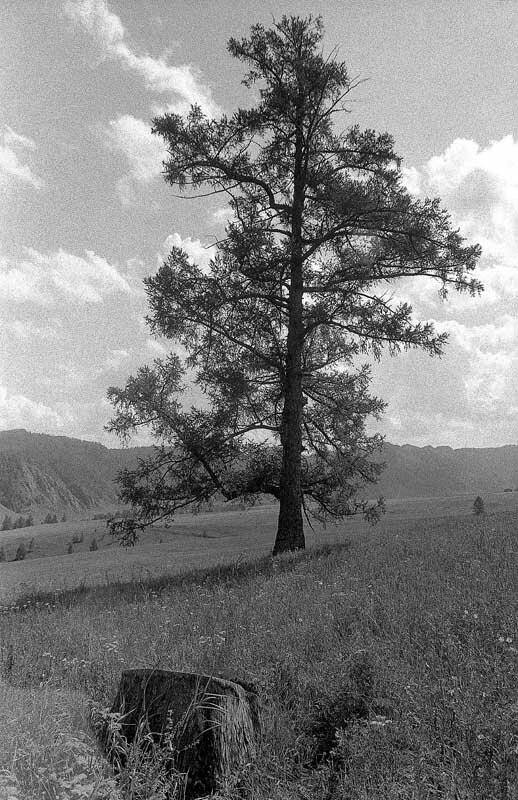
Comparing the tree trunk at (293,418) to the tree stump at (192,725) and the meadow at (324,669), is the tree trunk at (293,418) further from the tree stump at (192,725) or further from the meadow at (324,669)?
the tree stump at (192,725)

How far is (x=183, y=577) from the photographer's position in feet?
47.6

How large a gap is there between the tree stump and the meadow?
0.20m

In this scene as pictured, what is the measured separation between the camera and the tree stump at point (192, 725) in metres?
4.59

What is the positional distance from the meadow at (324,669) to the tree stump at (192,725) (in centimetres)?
20

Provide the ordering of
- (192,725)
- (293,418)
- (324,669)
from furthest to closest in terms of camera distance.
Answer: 1. (293,418)
2. (324,669)
3. (192,725)

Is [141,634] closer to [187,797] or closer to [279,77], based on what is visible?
[187,797]

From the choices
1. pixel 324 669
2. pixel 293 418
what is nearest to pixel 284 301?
pixel 293 418

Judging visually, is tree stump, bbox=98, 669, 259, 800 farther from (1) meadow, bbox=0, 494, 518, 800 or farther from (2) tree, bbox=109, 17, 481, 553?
(2) tree, bbox=109, 17, 481, 553

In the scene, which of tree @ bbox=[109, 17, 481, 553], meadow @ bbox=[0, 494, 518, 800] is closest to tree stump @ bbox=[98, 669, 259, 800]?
meadow @ bbox=[0, 494, 518, 800]

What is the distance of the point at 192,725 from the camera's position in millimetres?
4668

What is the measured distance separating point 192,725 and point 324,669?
1913mm

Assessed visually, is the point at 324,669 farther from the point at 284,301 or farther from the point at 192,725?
the point at 284,301

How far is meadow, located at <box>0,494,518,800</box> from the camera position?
4348mm

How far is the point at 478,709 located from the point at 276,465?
12247mm
